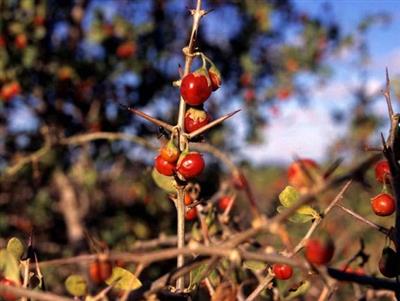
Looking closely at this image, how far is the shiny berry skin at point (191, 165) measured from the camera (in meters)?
0.90

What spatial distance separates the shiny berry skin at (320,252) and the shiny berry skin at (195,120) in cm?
37

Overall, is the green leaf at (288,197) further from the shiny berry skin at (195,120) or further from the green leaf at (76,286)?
the green leaf at (76,286)

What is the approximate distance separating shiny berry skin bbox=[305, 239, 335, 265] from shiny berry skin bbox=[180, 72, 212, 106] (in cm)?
37

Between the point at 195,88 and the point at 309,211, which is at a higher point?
the point at 195,88

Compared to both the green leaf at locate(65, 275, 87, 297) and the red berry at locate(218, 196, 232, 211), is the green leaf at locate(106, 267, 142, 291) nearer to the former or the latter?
the green leaf at locate(65, 275, 87, 297)

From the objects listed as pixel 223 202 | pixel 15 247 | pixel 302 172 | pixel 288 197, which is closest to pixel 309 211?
pixel 288 197

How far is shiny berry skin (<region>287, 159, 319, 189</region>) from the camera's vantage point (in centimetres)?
55

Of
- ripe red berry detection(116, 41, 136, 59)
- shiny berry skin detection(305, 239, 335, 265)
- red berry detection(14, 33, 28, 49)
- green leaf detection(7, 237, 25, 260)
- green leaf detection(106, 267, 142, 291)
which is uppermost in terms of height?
red berry detection(14, 33, 28, 49)

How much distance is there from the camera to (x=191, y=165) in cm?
90

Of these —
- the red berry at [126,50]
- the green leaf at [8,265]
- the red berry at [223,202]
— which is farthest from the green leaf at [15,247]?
the red berry at [126,50]

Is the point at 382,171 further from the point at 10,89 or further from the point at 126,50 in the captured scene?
the point at 126,50

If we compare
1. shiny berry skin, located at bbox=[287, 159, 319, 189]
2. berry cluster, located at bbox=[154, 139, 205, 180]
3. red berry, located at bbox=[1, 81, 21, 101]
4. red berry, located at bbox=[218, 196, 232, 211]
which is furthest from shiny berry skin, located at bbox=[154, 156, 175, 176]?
red berry, located at bbox=[1, 81, 21, 101]

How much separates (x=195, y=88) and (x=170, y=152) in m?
0.12

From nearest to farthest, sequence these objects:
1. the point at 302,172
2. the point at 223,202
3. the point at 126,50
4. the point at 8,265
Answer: the point at 302,172, the point at 8,265, the point at 223,202, the point at 126,50
